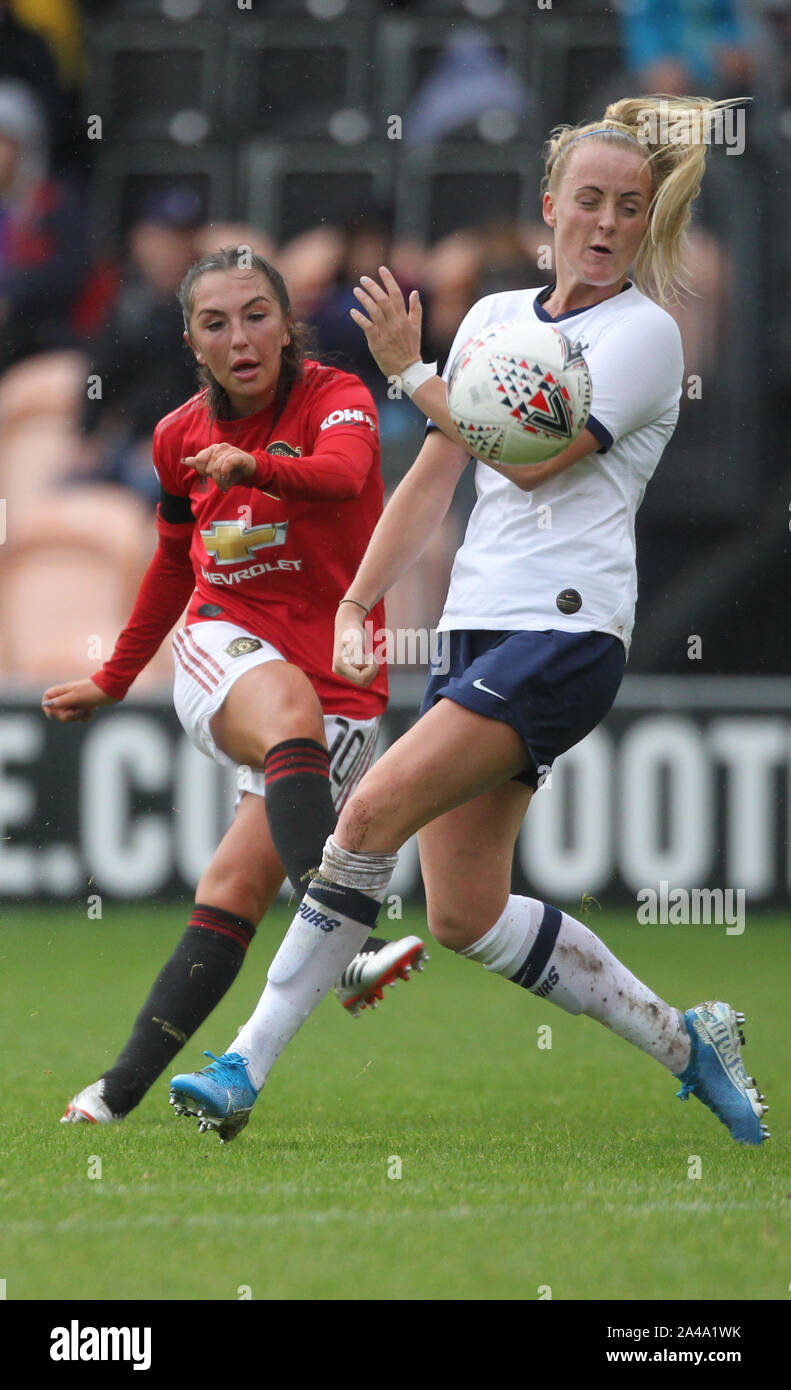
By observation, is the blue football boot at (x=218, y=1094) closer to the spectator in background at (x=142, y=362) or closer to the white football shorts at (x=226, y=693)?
the white football shorts at (x=226, y=693)

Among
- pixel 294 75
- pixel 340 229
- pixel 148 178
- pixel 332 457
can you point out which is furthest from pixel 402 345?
pixel 294 75

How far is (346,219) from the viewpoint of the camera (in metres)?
9.57

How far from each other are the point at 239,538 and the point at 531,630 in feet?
2.94

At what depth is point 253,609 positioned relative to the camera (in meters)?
4.08

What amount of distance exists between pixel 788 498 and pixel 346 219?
2700 millimetres

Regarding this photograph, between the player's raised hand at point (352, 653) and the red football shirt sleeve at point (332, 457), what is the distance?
37 cm

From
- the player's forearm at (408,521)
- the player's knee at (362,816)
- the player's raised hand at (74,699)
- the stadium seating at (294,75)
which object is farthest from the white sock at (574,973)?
the stadium seating at (294,75)

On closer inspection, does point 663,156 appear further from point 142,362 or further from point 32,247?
point 32,247

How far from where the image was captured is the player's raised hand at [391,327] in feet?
11.3

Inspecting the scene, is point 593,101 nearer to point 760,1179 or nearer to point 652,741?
point 652,741

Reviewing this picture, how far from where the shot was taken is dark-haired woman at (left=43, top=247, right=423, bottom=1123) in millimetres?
3787
